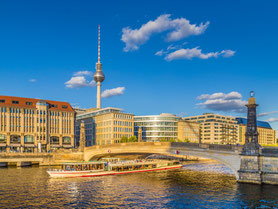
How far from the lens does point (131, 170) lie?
88.4m

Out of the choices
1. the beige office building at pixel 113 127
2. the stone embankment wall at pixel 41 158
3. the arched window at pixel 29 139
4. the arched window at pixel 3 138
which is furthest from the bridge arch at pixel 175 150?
the beige office building at pixel 113 127

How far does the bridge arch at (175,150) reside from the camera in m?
60.2

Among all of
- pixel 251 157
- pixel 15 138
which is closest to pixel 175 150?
pixel 251 157

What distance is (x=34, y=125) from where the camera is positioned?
142m

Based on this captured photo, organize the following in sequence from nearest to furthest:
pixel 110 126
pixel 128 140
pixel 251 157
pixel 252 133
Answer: pixel 251 157 < pixel 252 133 < pixel 128 140 < pixel 110 126

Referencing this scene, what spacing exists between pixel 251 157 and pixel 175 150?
69.8 ft

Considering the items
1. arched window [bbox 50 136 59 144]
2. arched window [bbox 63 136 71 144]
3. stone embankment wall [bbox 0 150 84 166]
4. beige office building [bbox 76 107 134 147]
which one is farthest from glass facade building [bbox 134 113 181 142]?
stone embankment wall [bbox 0 150 84 166]

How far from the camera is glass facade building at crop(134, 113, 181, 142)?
630ft

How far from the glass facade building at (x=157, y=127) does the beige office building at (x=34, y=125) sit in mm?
55147

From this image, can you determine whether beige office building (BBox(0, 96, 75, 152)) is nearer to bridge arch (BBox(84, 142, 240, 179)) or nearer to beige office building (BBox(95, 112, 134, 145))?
beige office building (BBox(95, 112, 134, 145))

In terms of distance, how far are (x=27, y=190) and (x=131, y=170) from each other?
38857 mm

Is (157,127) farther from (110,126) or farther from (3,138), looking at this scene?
(3,138)

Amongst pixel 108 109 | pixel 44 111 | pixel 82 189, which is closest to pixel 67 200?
pixel 82 189

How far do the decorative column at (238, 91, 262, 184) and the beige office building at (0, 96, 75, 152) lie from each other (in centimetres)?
10536
